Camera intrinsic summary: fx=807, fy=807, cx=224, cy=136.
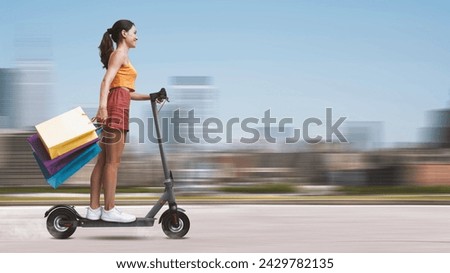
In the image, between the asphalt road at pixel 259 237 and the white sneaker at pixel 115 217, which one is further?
the white sneaker at pixel 115 217

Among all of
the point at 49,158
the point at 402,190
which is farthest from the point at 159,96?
the point at 402,190

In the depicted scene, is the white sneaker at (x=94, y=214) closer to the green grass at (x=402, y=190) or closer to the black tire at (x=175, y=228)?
the black tire at (x=175, y=228)

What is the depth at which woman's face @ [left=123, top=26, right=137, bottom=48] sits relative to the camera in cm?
650

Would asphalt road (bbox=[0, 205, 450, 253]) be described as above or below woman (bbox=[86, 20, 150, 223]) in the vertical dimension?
below

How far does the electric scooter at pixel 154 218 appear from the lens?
652 cm

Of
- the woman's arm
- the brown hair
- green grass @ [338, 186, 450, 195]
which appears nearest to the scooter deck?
the woman's arm

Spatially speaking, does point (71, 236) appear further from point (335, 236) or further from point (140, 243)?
point (335, 236)

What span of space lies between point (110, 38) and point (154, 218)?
59.7 inches

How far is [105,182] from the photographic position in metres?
6.59

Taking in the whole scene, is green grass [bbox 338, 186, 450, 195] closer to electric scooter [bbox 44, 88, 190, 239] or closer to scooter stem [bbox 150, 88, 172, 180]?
electric scooter [bbox 44, 88, 190, 239]

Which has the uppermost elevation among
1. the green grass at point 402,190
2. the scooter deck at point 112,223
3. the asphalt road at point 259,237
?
the scooter deck at point 112,223

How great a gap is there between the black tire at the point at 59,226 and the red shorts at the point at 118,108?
0.91 meters

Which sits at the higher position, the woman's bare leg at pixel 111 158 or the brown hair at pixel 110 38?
the brown hair at pixel 110 38

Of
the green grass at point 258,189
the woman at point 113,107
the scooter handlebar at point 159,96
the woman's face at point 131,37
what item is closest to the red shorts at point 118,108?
the woman at point 113,107
